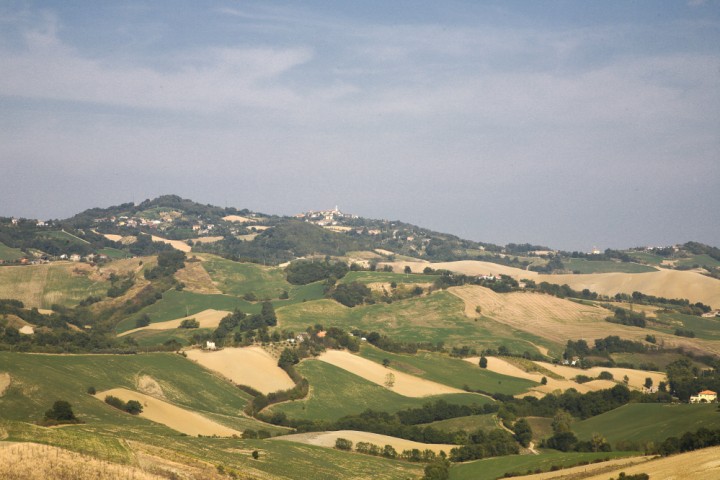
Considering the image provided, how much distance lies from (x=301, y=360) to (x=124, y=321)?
63.7 m

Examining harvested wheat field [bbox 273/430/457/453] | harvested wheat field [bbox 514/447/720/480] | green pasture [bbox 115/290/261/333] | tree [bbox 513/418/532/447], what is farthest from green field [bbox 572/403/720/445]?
green pasture [bbox 115/290/261/333]

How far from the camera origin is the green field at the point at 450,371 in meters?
121

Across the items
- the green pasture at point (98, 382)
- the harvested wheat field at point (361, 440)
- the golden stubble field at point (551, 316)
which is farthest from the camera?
the golden stubble field at point (551, 316)

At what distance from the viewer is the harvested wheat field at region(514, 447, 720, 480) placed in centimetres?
4738

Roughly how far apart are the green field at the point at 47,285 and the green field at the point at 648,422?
126328 millimetres

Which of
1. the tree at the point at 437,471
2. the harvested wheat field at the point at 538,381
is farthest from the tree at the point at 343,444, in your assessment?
the harvested wheat field at the point at 538,381

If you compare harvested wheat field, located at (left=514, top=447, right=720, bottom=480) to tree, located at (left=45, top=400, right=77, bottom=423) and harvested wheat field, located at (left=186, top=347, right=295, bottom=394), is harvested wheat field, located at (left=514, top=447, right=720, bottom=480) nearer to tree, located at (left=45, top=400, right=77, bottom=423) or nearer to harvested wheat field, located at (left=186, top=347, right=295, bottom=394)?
tree, located at (left=45, top=400, right=77, bottom=423)

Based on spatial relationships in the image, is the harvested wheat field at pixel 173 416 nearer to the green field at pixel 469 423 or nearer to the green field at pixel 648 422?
the green field at pixel 469 423

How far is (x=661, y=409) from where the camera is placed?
88.5 meters

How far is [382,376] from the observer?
393 ft

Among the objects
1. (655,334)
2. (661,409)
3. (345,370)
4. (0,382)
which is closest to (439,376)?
(345,370)

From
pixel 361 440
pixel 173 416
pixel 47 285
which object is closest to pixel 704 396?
pixel 361 440

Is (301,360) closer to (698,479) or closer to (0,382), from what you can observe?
(0,382)

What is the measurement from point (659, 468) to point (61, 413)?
164 ft
